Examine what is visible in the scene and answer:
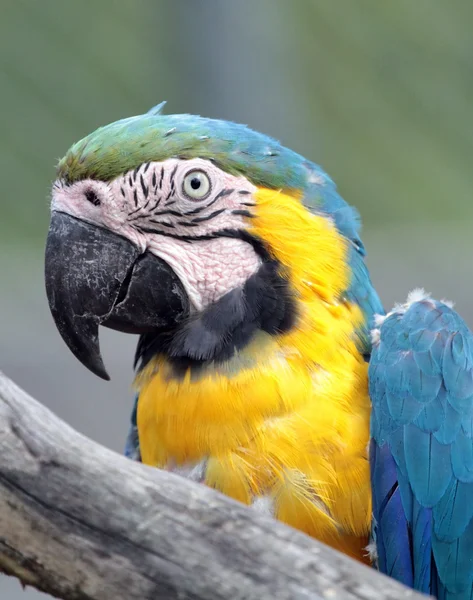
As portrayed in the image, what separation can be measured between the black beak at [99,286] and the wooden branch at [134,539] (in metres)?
0.50

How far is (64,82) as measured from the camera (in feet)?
12.0

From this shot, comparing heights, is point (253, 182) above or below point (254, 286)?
above

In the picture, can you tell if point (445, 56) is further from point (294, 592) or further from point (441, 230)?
point (294, 592)

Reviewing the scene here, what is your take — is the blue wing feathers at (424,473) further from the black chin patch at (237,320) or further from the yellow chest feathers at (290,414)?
the black chin patch at (237,320)

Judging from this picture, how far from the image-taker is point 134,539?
108cm

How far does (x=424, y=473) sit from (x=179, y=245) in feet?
2.05

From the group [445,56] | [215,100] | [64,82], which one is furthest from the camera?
[445,56]

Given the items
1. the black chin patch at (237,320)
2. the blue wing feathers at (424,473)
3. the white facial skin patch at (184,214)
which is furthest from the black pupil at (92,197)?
the blue wing feathers at (424,473)

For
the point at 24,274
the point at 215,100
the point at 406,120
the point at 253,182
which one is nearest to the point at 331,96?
the point at 406,120

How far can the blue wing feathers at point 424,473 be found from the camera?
1.61 meters

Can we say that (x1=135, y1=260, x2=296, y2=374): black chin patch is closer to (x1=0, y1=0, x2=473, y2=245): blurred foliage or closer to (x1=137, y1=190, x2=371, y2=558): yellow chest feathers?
(x1=137, y1=190, x2=371, y2=558): yellow chest feathers

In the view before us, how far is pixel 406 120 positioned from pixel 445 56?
1.07 ft

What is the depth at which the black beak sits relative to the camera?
1613 mm

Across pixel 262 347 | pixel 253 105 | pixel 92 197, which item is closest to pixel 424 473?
pixel 262 347
